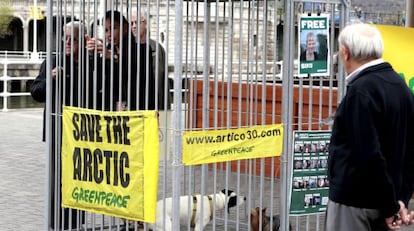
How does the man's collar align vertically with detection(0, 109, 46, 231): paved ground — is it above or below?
above

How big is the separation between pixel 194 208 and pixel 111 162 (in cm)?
89

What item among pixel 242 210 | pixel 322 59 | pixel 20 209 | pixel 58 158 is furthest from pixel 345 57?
pixel 20 209

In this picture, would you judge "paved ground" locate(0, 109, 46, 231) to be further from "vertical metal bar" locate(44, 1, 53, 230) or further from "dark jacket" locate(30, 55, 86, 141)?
"dark jacket" locate(30, 55, 86, 141)

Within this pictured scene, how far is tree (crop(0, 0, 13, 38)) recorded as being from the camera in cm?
7394

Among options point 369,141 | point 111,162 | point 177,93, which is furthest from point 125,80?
point 369,141

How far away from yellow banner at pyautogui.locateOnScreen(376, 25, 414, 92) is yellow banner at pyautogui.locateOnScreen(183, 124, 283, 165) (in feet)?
7.27

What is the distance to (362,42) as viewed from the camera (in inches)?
Result: 178

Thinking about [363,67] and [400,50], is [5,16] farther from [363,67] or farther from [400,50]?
[363,67]

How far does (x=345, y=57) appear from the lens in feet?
15.1

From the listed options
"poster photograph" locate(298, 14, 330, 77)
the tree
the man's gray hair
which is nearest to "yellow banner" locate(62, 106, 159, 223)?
"poster photograph" locate(298, 14, 330, 77)

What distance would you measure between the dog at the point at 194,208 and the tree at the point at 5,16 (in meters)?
69.0

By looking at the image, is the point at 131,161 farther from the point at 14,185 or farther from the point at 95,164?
the point at 14,185

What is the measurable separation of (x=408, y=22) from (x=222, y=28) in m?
3.58

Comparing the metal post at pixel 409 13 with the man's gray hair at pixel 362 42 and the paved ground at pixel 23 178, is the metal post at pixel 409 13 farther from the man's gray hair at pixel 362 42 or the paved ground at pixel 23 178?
the man's gray hair at pixel 362 42
